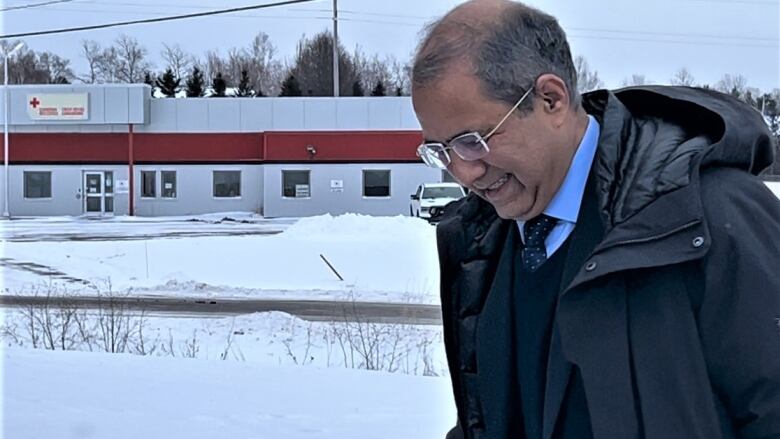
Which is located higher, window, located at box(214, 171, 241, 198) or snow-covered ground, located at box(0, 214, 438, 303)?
window, located at box(214, 171, 241, 198)

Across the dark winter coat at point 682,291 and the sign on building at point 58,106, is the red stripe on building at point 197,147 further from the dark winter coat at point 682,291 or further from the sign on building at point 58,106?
the dark winter coat at point 682,291

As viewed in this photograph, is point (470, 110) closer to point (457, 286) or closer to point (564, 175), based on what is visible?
point (564, 175)

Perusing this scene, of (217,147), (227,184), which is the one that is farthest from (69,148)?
(227,184)

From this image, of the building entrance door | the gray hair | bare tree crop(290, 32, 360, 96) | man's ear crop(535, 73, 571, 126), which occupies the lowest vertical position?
the building entrance door

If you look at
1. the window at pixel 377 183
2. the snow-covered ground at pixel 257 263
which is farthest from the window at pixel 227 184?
the snow-covered ground at pixel 257 263

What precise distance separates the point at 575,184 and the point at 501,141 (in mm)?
191

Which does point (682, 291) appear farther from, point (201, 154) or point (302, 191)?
point (201, 154)

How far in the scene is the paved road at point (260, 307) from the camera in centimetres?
1320

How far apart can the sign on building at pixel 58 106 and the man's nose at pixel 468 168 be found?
3885cm

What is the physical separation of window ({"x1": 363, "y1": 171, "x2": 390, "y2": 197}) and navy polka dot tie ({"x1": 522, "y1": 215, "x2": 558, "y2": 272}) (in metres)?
36.2

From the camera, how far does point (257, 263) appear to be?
66.5 feet

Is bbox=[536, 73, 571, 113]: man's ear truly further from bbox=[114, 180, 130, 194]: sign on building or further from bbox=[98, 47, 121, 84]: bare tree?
bbox=[98, 47, 121, 84]: bare tree

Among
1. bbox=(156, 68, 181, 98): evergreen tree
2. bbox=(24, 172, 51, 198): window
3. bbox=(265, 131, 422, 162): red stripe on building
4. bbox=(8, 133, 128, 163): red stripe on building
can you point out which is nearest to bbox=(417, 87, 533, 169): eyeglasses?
bbox=(265, 131, 422, 162): red stripe on building

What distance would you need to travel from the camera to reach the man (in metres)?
1.64
